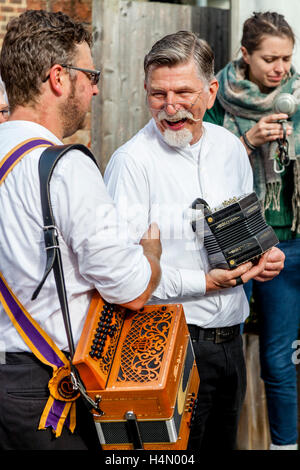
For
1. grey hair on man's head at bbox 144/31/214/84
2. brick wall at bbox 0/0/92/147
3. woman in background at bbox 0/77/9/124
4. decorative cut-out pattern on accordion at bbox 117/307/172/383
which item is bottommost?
decorative cut-out pattern on accordion at bbox 117/307/172/383

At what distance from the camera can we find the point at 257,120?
4.14m

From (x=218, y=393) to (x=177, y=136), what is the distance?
1150 mm

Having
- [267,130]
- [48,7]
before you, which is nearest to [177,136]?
[267,130]

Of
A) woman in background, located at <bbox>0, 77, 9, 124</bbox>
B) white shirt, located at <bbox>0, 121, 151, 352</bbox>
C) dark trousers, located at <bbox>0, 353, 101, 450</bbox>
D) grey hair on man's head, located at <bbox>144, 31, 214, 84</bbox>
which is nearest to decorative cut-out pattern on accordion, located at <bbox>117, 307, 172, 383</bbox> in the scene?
white shirt, located at <bbox>0, 121, 151, 352</bbox>

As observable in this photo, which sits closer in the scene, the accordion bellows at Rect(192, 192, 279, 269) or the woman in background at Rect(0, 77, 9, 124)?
the accordion bellows at Rect(192, 192, 279, 269)

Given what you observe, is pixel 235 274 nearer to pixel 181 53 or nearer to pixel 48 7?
pixel 181 53

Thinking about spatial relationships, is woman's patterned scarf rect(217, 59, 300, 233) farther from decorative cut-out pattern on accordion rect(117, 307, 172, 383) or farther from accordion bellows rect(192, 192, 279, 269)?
decorative cut-out pattern on accordion rect(117, 307, 172, 383)

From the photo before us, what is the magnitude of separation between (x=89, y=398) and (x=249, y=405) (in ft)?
8.77

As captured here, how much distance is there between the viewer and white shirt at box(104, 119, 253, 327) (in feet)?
9.98

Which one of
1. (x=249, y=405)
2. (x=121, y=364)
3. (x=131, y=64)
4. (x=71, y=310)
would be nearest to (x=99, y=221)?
(x=71, y=310)

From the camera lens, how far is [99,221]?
230cm

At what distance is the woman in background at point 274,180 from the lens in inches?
159

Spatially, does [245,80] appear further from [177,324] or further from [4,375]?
[4,375]

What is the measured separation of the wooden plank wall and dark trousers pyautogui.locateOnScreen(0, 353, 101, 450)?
310cm
